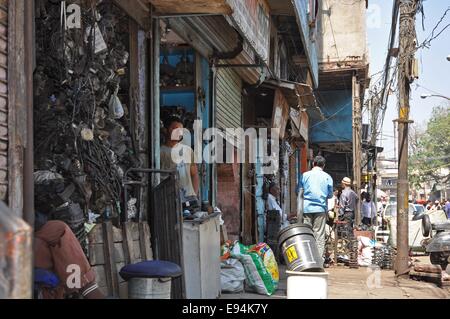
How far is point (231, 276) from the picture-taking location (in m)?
7.03

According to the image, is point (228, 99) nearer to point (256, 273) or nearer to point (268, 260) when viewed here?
point (268, 260)

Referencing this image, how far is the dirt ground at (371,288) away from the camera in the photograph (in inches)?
294

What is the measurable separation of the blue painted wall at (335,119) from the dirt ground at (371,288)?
14.2m

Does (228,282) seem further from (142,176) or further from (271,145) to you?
(271,145)

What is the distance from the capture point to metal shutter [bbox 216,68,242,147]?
9625 millimetres

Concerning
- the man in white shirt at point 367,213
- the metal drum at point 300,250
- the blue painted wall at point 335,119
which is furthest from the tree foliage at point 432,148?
the metal drum at point 300,250

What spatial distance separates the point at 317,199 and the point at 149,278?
17.7 feet

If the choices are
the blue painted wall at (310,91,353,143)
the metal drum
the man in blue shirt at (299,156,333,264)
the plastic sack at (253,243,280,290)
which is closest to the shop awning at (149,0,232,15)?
the metal drum

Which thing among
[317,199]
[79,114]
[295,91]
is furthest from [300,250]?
[295,91]

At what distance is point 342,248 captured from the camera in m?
11.7

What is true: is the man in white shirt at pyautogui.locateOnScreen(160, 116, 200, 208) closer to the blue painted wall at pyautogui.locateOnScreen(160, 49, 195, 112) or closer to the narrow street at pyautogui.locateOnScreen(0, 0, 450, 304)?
the narrow street at pyautogui.locateOnScreen(0, 0, 450, 304)

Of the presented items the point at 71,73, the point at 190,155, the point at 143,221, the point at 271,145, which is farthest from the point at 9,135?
the point at 271,145

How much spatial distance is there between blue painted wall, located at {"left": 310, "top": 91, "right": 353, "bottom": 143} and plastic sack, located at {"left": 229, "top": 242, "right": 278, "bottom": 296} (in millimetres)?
17062

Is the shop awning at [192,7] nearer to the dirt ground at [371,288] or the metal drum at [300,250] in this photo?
the metal drum at [300,250]
